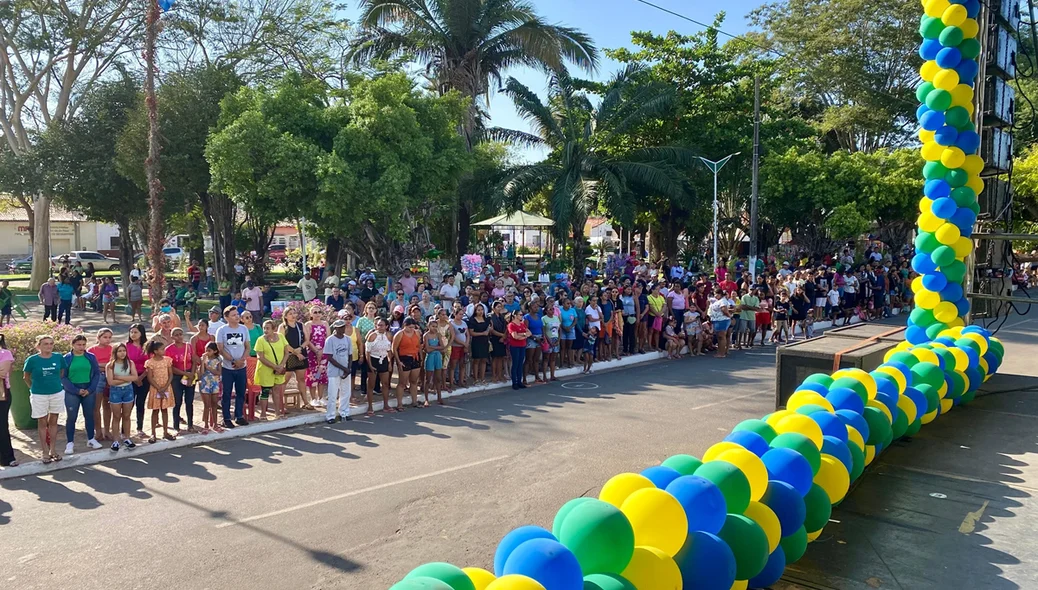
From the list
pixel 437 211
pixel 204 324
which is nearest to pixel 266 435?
pixel 204 324

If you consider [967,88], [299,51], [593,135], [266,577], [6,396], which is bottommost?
[266,577]

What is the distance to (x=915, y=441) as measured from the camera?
882cm

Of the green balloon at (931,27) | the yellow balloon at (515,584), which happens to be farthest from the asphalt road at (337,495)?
the green balloon at (931,27)

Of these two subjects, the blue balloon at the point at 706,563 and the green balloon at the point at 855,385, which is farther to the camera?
the green balloon at the point at 855,385

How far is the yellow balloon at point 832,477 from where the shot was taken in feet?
19.3

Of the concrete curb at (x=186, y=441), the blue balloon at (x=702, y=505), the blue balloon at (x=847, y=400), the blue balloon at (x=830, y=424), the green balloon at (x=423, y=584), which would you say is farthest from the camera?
the concrete curb at (x=186, y=441)

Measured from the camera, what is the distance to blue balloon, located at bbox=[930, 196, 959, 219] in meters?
10.4

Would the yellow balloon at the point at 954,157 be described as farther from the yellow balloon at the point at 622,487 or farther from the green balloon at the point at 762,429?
the yellow balloon at the point at 622,487

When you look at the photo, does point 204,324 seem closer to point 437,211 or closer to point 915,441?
point 915,441

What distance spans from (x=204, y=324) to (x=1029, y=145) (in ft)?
118

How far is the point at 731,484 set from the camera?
495cm

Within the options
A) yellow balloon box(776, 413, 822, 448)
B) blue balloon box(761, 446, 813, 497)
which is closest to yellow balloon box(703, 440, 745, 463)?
blue balloon box(761, 446, 813, 497)

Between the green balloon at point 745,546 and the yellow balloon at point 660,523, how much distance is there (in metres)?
0.49

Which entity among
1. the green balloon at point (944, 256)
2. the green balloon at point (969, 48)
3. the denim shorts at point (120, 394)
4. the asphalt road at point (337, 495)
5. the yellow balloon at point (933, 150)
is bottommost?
the asphalt road at point (337, 495)
